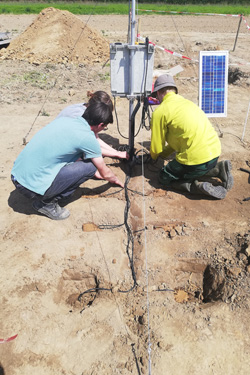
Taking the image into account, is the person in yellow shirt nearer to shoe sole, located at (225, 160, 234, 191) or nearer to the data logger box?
shoe sole, located at (225, 160, 234, 191)

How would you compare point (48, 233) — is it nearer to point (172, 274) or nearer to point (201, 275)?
point (172, 274)

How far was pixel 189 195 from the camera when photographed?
4.00 metres

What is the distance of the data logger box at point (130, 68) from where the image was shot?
3.79m

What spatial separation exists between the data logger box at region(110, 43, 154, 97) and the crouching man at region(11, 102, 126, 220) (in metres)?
1.05

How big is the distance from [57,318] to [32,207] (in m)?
1.53

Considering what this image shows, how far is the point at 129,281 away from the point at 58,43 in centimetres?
966

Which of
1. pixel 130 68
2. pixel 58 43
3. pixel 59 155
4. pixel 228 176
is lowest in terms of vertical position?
pixel 228 176

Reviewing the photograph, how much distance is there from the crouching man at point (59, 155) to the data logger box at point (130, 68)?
1.05 m

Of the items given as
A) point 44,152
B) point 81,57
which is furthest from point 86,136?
point 81,57

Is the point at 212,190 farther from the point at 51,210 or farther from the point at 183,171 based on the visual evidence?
the point at 51,210

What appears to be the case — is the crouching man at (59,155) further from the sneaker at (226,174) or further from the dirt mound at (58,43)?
the dirt mound at (58,43)

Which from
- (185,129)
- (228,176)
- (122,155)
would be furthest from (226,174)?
(122,155)

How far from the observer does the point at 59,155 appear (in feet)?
9.95

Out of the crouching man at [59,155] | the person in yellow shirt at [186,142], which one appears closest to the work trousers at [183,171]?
the person in yellow shirt at [186,142]
